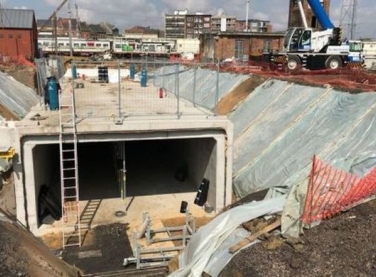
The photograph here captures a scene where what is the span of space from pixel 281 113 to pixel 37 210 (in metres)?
10.5

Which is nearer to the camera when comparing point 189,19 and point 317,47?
point 317,47

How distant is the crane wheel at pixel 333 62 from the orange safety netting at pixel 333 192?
22.8m

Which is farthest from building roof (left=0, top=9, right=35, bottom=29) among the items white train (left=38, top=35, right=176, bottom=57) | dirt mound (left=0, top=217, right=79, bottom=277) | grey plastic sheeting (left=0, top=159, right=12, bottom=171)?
dirt mound (left=0, top=217, right=79, bottom=277)

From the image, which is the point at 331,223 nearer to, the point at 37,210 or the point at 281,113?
the point at 281,113

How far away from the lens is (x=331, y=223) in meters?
9.51

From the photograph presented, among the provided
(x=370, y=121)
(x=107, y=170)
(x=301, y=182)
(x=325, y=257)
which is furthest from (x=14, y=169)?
(x=370, y=121)

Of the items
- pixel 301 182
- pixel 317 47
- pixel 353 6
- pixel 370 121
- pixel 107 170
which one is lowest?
pixel 107 170

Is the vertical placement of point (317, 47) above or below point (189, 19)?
below

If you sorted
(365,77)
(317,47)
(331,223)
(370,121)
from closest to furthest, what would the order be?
(331,223)
(370,121)
(365,77)
(317,47)

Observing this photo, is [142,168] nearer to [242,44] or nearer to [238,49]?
[238,49]

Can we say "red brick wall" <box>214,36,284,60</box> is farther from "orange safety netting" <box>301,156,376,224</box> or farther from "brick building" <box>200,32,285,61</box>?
"orange safety netting" <box>301,156,376,224</box>

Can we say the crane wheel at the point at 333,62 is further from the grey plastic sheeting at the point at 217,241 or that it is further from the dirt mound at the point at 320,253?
the dirt mound at the point at 320,253

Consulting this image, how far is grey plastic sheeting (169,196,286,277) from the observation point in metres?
8.93

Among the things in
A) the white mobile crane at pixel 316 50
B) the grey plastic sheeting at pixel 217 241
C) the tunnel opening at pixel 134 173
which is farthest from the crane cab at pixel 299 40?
the grey plastic sheeting at pixel 217 241
